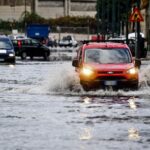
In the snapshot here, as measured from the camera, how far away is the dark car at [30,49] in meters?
61.4

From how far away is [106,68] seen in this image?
25375 mm

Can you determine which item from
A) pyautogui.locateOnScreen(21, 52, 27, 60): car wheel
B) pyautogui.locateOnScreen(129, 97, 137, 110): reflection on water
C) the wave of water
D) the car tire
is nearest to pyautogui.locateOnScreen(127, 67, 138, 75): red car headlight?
the wave of water

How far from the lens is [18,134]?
14.6 metres

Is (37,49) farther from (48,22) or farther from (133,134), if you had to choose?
(48,22)

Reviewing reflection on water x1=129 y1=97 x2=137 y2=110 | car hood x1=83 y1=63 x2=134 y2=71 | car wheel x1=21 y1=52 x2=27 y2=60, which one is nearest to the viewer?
reflection on water x1=129 y1=97 x2=137 y2=110

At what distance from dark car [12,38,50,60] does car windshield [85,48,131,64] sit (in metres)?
34.2

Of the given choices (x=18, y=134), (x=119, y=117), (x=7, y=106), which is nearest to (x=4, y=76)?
(x=7, y=106)

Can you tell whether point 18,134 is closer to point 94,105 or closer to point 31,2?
point 94,105

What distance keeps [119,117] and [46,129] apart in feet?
8.90

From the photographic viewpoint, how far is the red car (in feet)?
82.6

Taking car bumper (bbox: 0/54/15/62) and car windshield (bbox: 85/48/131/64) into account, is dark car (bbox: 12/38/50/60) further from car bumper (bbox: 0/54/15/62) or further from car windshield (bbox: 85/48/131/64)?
car windshield (bbox: 85/48/131/64)

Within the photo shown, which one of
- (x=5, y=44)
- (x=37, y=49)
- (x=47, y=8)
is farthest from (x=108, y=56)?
(x=47, y=8)

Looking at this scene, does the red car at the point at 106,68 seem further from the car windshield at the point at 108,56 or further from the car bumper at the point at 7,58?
the car bumper at the point at 7,58

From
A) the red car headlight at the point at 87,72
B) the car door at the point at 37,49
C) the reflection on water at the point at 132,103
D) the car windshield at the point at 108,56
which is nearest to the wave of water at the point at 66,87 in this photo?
the red car headlight at the point at 87,72
